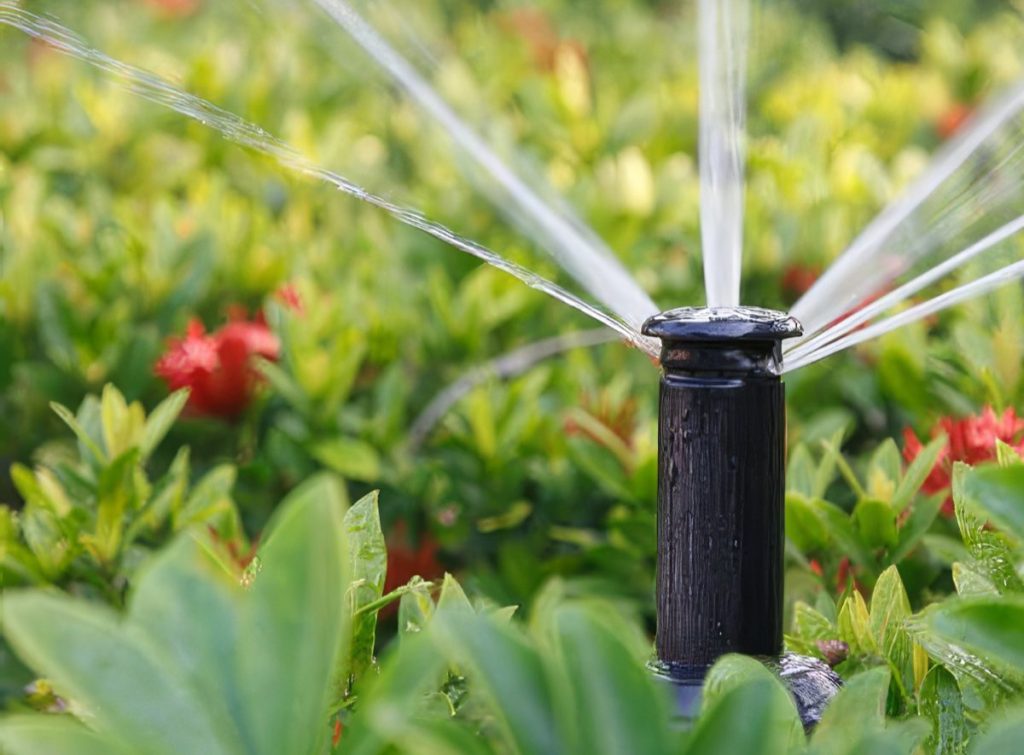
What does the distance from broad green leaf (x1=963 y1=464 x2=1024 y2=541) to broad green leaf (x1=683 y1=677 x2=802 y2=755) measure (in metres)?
0.18

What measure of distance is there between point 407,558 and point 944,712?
2.93 feet

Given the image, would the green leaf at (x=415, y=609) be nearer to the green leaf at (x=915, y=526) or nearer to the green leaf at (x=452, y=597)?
the green leaf at (x=452, y=597)

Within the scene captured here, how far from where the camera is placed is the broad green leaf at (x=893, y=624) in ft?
3.10

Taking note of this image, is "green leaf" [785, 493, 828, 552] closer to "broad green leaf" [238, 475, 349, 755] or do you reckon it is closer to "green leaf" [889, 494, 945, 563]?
"green leaf" [889, 494, 945, 563]

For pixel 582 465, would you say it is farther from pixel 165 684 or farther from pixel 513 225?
pixel 165 684

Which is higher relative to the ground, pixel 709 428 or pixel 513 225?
pixel 513 225

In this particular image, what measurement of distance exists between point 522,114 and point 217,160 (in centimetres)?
68

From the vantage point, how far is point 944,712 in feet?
2.81

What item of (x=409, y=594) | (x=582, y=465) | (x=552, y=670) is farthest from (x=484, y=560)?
(x=552, y=670)

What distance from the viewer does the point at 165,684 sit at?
2.03 ft

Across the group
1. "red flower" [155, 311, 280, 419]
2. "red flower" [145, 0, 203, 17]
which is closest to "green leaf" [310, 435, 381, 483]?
"red flower" [155, 311, 280, 419]

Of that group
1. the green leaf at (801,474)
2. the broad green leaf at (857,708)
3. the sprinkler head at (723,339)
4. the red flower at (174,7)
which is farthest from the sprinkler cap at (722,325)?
the red flower at (174,7)

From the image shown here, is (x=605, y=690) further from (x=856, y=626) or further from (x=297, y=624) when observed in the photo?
(x=856, y=626)

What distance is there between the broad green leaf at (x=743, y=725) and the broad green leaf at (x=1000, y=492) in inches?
7.2
